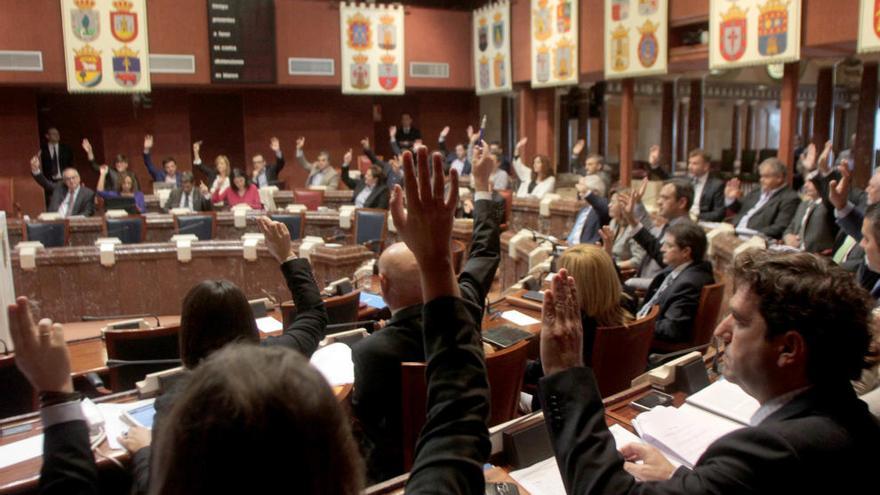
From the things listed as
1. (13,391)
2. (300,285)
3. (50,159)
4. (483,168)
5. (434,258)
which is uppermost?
(50,159)

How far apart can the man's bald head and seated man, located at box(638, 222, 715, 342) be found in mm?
1625

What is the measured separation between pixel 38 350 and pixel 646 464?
1.18 metres

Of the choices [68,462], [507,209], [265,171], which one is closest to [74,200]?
[265,171]

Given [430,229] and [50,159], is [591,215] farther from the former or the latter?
[50,159]

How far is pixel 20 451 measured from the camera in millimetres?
2037

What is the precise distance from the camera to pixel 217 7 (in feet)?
33.1

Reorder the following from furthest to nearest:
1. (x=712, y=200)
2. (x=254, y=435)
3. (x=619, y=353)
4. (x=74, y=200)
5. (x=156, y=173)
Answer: (x=156, y=173)
(x=74, y=200)
(x=712, y=200)
(x=619, y=353)
(x=254, y=435)

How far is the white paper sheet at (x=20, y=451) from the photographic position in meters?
1.98

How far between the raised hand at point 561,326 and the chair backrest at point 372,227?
532 centimetres

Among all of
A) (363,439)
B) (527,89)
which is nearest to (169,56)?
(527,89)

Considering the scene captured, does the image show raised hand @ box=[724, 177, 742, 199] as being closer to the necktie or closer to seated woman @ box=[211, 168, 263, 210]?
the necktie

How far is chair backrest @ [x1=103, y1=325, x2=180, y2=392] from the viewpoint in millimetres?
3076

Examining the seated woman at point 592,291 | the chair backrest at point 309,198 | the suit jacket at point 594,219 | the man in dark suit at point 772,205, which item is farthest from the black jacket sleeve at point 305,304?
the chair backrest at point 309,198

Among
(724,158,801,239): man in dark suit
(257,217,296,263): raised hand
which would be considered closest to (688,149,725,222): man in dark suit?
(724,158,801,239): man in dark suit
